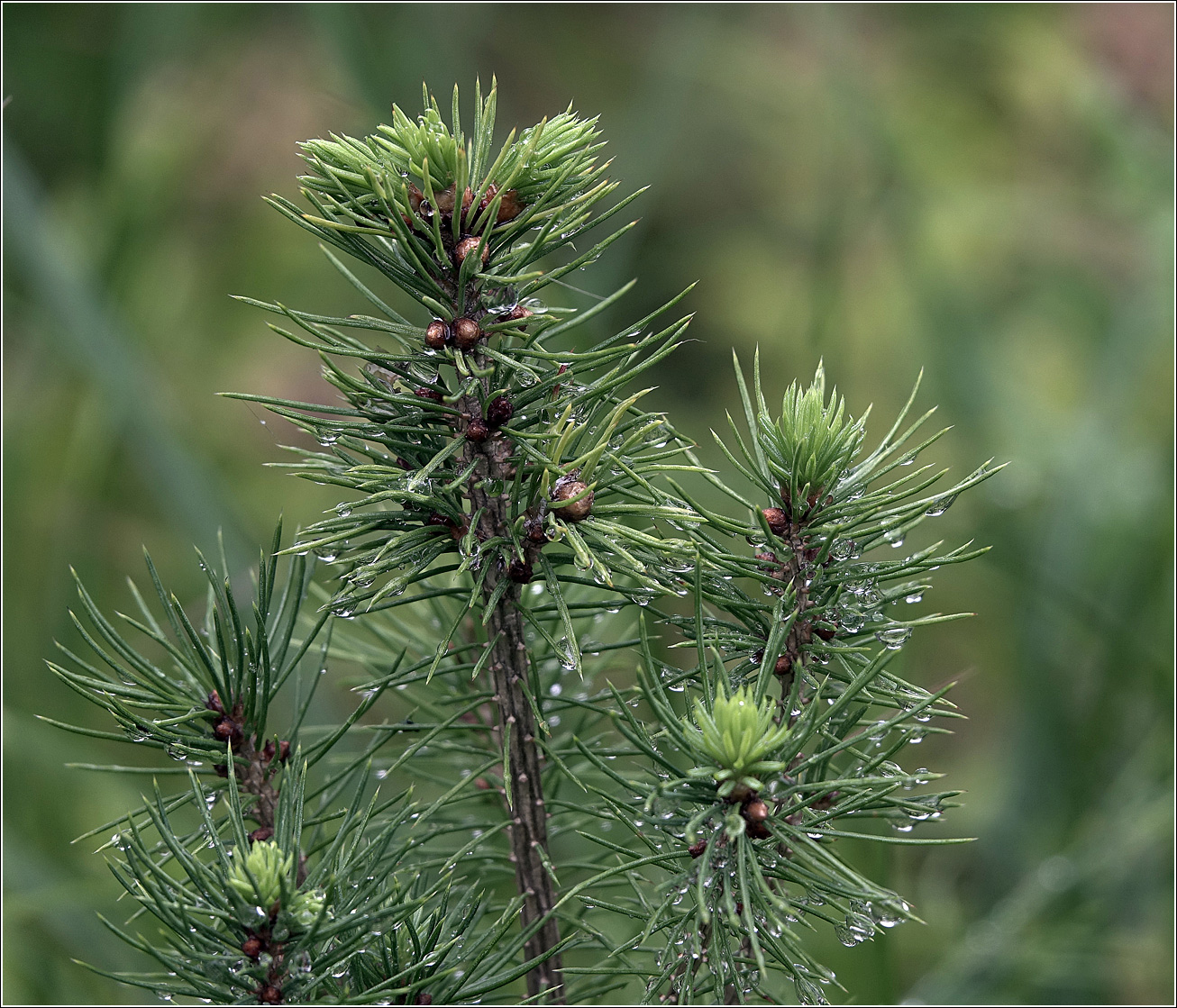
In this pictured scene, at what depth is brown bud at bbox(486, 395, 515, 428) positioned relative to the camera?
50 cm

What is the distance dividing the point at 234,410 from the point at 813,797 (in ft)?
7.10

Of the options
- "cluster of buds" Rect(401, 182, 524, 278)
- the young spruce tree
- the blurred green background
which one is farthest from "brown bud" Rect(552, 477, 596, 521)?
the blurred green background

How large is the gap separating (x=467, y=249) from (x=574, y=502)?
0.39ft

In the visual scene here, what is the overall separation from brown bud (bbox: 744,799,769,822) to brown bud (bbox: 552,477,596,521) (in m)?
0.14

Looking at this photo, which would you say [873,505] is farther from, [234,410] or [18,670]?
[234,410]

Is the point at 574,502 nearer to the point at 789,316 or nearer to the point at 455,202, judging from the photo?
the point at 455,202

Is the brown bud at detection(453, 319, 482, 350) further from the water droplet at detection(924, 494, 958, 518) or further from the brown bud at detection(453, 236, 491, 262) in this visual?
the water droplet at detection(924, 494, 958, 518)

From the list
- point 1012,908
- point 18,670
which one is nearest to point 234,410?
point 18,670

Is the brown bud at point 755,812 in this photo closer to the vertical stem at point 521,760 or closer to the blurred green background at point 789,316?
the vertical stem at point 521,760

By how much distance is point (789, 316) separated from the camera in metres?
2.51

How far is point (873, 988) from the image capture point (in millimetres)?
943

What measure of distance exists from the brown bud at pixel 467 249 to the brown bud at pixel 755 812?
0.86 feet

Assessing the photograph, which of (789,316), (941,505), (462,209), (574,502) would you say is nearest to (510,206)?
(462,209)

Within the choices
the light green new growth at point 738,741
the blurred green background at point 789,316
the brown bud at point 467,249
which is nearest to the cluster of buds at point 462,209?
the brown bud at point 467,249
